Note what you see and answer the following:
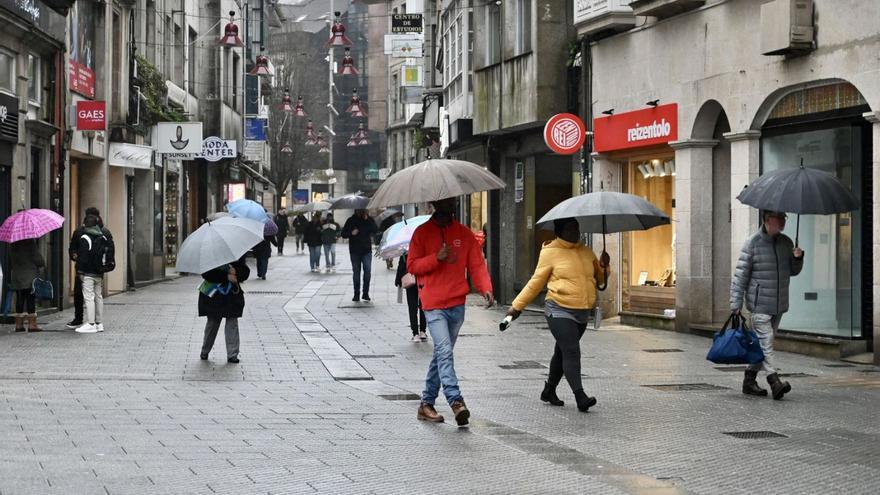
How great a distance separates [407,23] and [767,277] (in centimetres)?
2931

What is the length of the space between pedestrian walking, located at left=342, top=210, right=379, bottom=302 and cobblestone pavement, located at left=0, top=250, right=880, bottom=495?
6.82m

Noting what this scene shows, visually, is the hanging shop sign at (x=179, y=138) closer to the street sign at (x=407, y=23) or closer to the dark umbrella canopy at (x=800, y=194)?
the street sign at (x=407, y=23)

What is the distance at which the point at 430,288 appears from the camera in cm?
1116

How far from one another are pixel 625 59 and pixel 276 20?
61.0 m

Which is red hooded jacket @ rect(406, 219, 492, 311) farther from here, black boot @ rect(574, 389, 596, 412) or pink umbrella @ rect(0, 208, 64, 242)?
pink umbrella @ rect(0, 208, 64, 242)

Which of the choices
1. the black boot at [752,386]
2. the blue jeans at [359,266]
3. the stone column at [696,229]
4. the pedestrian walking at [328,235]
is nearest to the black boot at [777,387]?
the black boot at [752,386]

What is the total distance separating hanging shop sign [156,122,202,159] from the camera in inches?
1357

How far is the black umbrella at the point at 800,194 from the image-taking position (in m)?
12.8

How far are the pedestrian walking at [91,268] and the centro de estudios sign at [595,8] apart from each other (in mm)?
8467

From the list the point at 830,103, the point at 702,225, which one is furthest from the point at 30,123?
the point at 830,103

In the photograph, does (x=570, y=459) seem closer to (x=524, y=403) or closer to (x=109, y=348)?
(x=524, y=403)

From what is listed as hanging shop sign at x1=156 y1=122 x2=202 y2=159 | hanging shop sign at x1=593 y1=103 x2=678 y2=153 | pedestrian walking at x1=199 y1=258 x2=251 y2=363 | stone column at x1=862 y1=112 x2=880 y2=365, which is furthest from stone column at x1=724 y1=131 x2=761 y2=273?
hanging shop sign at x1=156 y1=122 x2=202 y2=159

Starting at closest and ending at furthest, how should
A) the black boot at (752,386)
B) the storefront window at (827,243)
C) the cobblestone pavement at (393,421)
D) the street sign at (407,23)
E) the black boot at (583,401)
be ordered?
the cobblestone pavement at (393,421), the black boot at (583,401), the black boot at (752,386), the storefront window at (827,243), the street sign at (407,23)

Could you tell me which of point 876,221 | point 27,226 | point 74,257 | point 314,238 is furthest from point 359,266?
point 314,238
